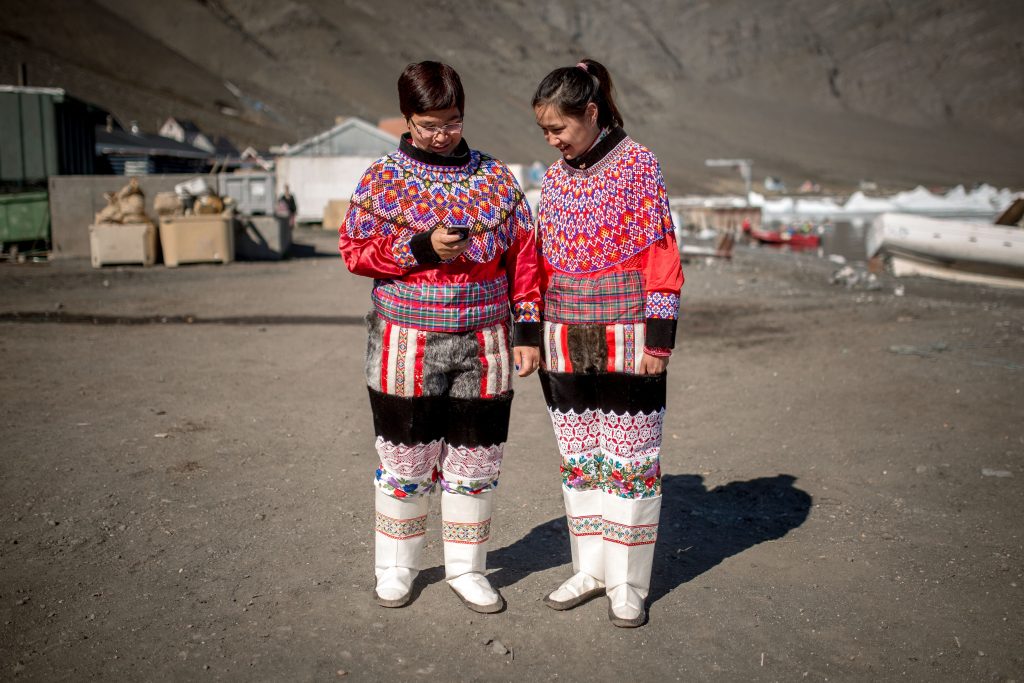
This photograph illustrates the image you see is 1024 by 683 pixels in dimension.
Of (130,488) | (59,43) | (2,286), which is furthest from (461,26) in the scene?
(130,488)

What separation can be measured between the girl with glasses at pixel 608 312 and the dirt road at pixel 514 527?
17.8 inches

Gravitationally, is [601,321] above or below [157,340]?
above

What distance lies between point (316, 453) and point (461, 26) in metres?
137

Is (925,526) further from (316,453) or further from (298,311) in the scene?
(298,311)

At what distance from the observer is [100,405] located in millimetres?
6426

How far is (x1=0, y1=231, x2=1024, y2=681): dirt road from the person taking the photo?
3.19 m

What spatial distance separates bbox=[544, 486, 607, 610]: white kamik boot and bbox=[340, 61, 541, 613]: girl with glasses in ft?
0.92

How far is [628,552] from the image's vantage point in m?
3.43

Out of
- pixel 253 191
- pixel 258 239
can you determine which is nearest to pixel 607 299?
pixel 258 239

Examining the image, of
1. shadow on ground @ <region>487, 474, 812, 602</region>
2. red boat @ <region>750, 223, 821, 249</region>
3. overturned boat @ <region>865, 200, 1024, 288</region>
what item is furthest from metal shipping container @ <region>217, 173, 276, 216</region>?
shadow on ground @ <region>487, 474, 812, 602</region>

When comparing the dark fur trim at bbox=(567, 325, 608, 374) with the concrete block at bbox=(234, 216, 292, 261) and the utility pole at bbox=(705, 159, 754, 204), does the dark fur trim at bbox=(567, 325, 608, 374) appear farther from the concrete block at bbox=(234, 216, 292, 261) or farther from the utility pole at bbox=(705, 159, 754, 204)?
the utility pole at bbox=(705, 159, 754, 204)

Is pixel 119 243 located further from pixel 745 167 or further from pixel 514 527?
pixel 745 167

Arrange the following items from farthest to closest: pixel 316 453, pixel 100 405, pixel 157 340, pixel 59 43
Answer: pixel 59 43
pixel 157 340
pixel 100 405
pixel 316 453

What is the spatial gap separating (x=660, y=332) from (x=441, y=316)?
32.3 inches
